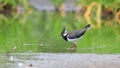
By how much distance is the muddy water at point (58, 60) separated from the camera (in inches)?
347

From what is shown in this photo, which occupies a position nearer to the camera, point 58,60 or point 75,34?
point 58,60

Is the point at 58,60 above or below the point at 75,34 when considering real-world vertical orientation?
below

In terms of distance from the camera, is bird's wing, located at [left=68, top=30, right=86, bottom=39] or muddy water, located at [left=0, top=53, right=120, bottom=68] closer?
muddy water, located at [left=0, top=53, right=120, bottom=68]

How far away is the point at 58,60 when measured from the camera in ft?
30.7

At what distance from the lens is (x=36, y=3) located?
26.8m

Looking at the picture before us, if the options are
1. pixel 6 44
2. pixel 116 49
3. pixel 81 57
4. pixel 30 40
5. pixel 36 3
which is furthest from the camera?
pixel 36 3

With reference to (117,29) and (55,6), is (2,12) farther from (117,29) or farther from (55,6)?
(117,29)

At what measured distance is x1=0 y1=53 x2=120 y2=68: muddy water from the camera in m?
8.81

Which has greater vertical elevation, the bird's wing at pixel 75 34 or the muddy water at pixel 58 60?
the bird's wing at pixel 75 34

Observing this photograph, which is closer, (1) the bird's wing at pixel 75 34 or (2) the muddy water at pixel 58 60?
(2) the muddy water at pixel 58 60

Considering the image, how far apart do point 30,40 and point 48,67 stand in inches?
164

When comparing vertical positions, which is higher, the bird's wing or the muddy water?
the bird's wing

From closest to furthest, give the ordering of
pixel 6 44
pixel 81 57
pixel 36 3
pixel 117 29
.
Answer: pixel 81 57 < pixel 6 44 < pixel 117 29 < pixel 36 3

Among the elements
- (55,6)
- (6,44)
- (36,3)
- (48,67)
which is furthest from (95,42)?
(36,3)
